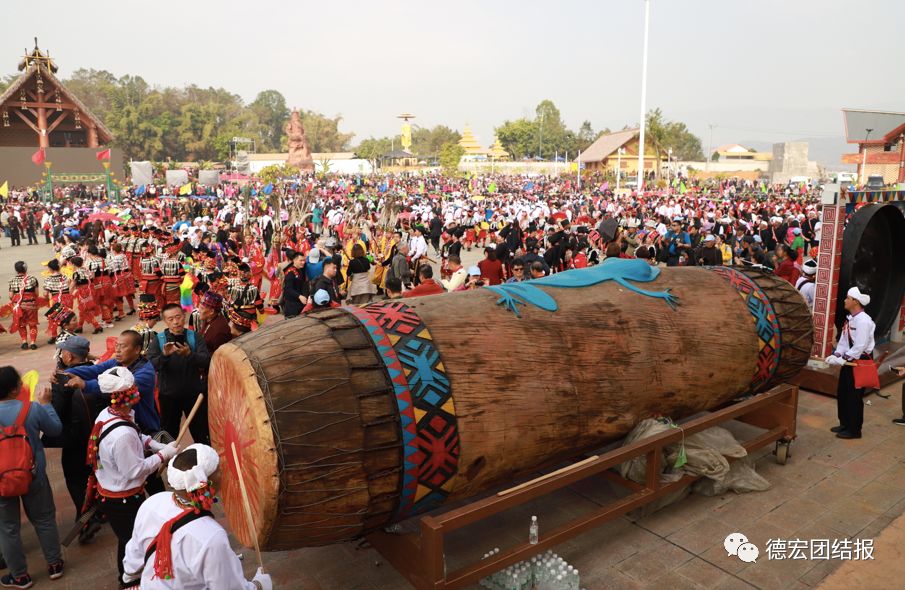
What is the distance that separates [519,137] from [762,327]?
85635 millimetres

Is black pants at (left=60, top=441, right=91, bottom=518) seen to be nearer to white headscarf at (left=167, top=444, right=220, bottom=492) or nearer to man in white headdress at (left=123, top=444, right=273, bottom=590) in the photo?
man in white headdress at (left=123, top=444, right=273, bottom=590)

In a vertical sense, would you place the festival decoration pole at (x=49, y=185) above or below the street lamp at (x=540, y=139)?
below

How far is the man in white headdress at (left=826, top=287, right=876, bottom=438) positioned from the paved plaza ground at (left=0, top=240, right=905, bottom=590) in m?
0.39

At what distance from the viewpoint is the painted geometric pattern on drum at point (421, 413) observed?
3.33 m

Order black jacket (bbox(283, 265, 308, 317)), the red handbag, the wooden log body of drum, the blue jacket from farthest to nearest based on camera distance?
black jacket (bbox(283, 265, 308, 317))
the red handbag
the blue jacket
the wooden log body of drum

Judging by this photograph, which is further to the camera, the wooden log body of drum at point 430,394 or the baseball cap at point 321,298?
the baseball cap at point 321,298

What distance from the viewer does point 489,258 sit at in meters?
9.57

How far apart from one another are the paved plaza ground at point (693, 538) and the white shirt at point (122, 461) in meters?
0.86

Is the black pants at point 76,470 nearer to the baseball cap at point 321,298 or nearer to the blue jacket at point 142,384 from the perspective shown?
the blue jacket at point 142,384

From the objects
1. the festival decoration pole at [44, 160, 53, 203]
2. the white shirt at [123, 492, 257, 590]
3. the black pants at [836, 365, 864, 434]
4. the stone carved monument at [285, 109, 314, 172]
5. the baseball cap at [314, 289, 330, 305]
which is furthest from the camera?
the stone carved monument at [285, 109, 314, 172]

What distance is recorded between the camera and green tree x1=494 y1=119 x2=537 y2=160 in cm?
8694

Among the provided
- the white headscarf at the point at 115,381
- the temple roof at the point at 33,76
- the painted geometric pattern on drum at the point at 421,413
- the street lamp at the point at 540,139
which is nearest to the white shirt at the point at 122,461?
the white headscarf at the point at 115,381

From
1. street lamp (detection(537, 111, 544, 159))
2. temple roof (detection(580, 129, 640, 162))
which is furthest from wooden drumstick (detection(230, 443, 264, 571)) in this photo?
street lamp (detection(537, 111, 544, 159))

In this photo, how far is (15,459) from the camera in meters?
3.73
